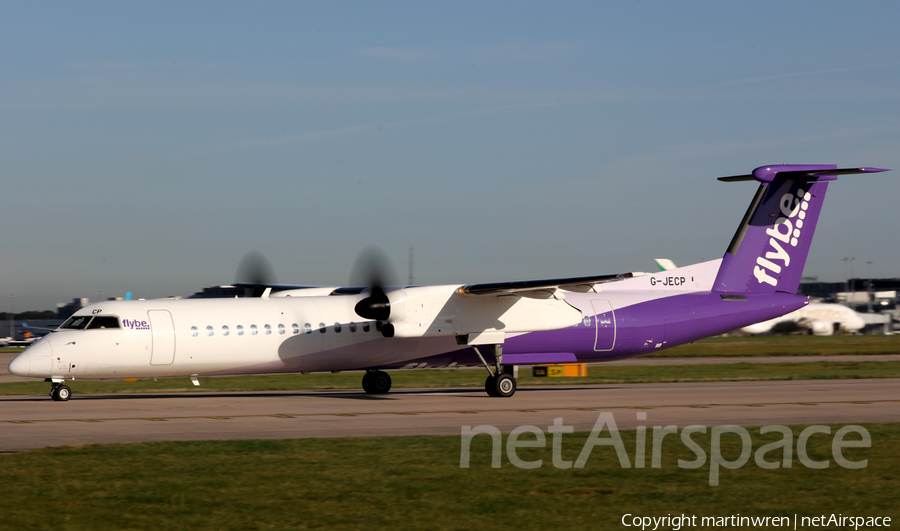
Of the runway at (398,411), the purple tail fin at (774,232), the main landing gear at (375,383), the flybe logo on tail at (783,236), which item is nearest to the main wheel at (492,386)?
the runway at (398,411)

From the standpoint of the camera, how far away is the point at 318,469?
1295 cm

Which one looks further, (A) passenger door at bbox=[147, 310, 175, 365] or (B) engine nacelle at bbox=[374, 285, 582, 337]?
(B) engine nacelle at bbox=[374, 285, 582, 337]

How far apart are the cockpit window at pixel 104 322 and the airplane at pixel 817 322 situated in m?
69.8

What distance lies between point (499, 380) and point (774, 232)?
1074cm

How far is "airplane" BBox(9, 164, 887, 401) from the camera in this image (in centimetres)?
2391

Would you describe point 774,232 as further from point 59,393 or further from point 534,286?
point 59,393

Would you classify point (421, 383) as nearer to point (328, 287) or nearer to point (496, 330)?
point (328, 287)

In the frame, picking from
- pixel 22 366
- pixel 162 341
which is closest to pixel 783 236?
pixel 162 341

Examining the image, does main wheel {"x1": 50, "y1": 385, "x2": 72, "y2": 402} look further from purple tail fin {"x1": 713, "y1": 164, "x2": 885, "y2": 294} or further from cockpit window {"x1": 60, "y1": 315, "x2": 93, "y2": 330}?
purple tail fin {"x1": 713, "y1": 164, "x2": 885, "y2": 294}

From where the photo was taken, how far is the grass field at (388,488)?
981cm

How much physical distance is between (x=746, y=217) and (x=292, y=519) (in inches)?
909

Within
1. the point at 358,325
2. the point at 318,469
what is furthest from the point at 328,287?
the point at 318,469

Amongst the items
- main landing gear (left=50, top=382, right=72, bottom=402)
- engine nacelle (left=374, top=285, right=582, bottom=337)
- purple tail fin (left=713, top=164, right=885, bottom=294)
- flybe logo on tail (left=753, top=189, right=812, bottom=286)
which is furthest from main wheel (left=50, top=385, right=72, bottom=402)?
flybe logo on tail (left=753, top=189, right=812, bottom=286)

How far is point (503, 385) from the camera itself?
25.9 m
